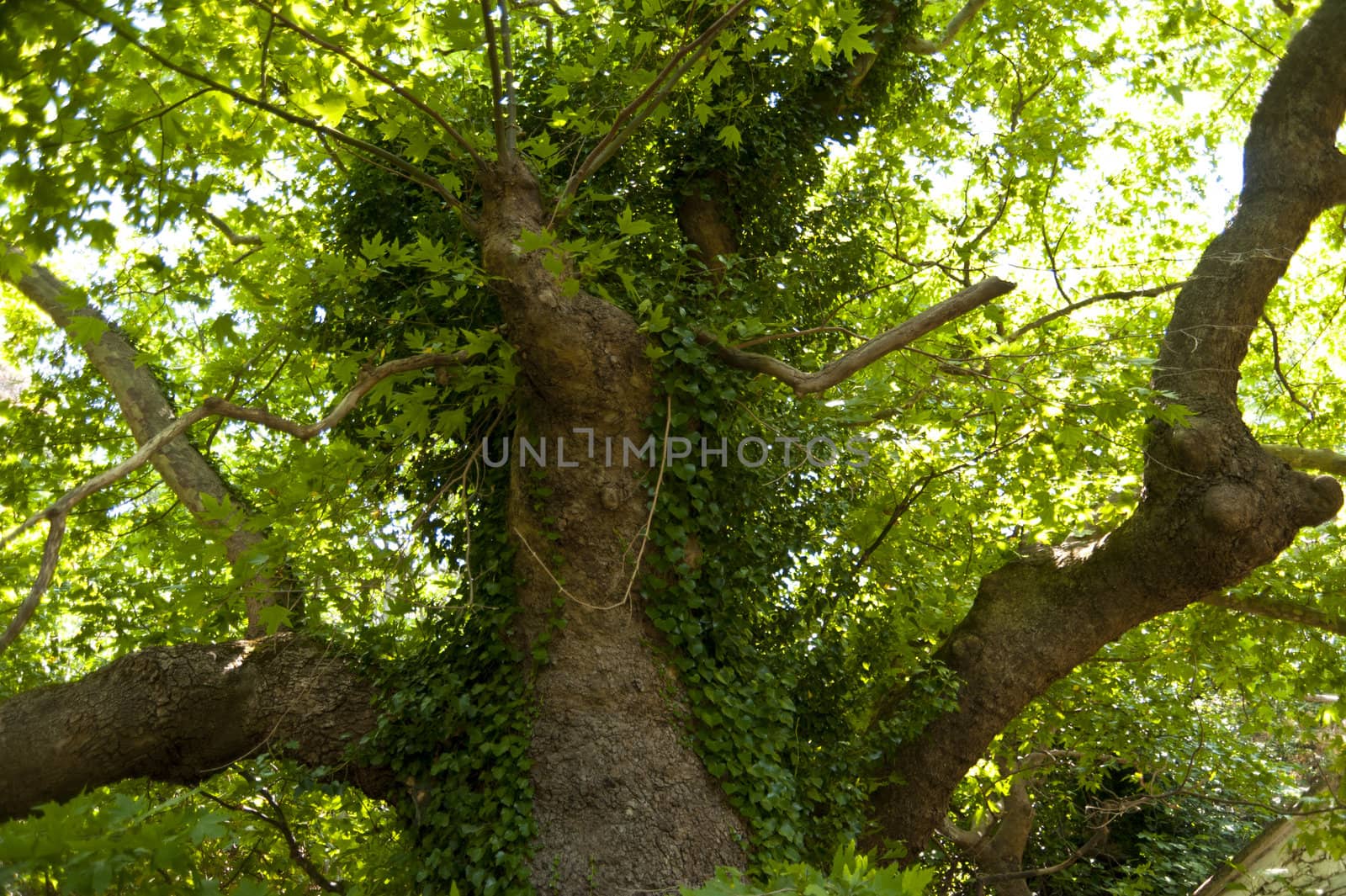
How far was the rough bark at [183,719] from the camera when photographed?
170 inches

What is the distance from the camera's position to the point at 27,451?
5863 mm

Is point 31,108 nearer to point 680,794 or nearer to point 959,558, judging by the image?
point 680,794

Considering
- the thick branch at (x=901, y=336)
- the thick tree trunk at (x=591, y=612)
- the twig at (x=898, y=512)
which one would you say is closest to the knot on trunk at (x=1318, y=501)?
the twig at (x=898, y=512)

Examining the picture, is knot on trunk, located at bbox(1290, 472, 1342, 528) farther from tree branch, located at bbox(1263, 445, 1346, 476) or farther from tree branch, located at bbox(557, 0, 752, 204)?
tree branch, located at bbox(557, 0, 752, 204)

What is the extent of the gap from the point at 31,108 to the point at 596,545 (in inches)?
99.1

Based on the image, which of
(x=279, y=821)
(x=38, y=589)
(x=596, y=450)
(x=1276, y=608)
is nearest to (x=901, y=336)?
(x=596, y=450)

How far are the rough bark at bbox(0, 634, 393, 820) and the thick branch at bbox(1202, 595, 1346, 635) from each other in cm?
470

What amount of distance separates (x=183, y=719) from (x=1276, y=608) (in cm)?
581

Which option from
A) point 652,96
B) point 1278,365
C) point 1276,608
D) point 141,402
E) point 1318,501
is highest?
point 652,96

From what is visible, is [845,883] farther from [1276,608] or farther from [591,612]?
[1276,608]

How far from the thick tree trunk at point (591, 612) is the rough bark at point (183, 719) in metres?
1.04

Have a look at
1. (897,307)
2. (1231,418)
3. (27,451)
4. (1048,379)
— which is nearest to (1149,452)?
(1231,418)

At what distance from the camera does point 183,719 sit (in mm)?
4453

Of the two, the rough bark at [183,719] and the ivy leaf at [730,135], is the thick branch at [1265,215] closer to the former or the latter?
the ivy leaf at [730,135]
